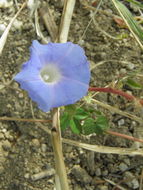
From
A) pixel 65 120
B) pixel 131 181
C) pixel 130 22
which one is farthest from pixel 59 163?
pixel 130 22

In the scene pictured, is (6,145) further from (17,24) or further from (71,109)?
(17,24)

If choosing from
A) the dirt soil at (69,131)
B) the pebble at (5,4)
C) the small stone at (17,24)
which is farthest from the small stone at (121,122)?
the pebble at (5,4)

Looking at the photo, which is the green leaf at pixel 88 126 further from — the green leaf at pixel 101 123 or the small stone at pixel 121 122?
the small stone at pixel 121 122

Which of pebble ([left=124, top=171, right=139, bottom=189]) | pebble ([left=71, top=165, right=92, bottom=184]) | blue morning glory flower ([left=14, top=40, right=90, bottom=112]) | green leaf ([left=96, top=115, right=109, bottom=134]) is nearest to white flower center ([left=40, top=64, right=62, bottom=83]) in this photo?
blue morning glory flower ([left=14, top=40, right=90, bottom=112])

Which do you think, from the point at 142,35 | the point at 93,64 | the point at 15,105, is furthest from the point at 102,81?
the point at 15,105

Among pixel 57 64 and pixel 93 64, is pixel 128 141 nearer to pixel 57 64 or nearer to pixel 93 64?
pixel 93 64

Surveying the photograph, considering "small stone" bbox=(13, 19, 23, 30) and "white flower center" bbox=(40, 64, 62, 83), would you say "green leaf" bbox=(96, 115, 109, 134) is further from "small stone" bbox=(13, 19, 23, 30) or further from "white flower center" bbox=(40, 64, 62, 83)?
"small stone" bbox=(13, 19, 23, 30)
